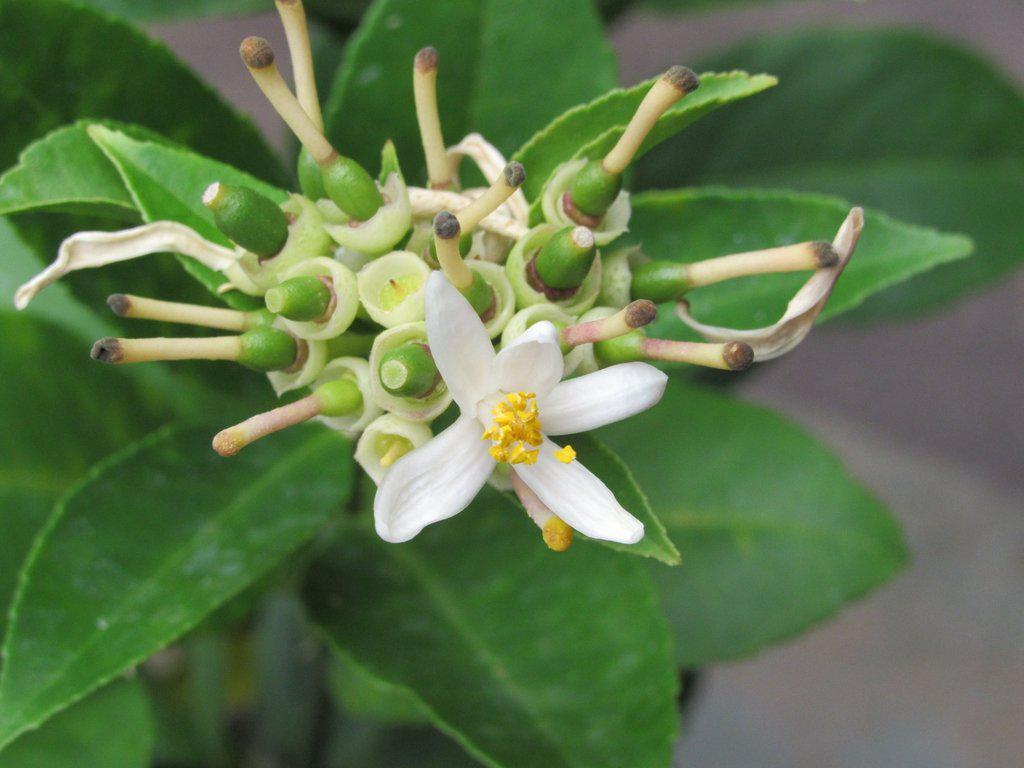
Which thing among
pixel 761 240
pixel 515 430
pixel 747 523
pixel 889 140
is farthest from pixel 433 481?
pixel 889 140

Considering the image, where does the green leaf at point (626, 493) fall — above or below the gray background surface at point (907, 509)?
above

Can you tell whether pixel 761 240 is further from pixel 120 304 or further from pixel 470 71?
pixel 120 304

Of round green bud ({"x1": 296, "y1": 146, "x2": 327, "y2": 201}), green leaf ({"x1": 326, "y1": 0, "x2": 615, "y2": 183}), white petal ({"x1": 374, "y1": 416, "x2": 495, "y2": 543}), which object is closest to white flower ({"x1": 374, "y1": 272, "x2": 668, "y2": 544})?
white petal ({"x1": 374, "y1": 416, "x2": 495, "y2": 543})

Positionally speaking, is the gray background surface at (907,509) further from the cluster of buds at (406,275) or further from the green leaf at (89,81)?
the cluster of buds at (406,275)

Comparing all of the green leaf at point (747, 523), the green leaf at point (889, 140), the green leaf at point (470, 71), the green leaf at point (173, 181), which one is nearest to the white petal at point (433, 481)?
the green leaf at point (173, 181)

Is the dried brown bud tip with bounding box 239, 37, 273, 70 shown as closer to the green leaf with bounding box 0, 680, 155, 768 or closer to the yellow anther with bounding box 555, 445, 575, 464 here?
the yellow anther with bounding box 555, 445, 575, 464

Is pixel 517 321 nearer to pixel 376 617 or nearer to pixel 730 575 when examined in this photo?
pixel 376 617
